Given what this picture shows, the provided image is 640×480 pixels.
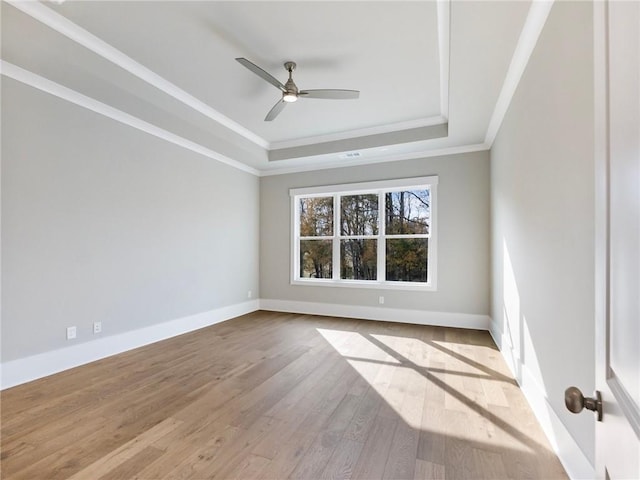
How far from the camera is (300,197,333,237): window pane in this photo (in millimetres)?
5656

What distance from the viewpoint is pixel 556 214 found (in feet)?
5.89

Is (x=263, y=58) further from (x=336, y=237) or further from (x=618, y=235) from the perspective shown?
(x=336, y=237)

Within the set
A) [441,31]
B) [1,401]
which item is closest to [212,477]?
[1,401]

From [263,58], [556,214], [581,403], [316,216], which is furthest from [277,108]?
[581,403]

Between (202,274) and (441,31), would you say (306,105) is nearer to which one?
(441,31)

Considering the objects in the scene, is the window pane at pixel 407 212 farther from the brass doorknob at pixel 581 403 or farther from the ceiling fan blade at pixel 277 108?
the brass doorknob at pixel 581 403

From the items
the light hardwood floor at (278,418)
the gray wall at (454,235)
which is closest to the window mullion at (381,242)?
the gray wall at (454,235)

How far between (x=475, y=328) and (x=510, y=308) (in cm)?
160

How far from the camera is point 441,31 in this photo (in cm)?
250

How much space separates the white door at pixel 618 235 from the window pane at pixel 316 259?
A: 4906 millimetres

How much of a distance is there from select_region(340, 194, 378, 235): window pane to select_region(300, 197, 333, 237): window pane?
0.84 ft

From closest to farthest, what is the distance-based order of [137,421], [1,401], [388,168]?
1. [137,421]
2. [1,401]
3. [388,168]

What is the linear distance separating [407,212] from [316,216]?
1.64 metres

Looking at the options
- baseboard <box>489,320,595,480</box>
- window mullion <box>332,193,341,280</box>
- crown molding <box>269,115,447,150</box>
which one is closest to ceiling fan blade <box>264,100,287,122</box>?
crown molding <box>269,115,447,150</box>
